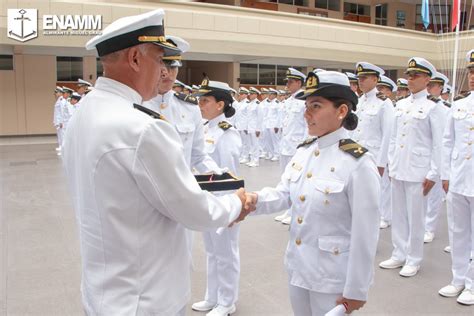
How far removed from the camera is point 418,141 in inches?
185

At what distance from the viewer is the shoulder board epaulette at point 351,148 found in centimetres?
218

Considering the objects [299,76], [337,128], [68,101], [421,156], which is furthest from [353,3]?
[337,128]

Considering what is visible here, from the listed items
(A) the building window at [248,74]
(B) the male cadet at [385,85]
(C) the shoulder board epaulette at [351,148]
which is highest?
(A) the building window at [248,74]

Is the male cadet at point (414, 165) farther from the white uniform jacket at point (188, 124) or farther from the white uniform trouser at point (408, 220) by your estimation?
the white uniform jacket at point (188, 124)

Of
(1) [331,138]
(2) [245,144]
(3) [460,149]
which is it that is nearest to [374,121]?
(3) [460,149]

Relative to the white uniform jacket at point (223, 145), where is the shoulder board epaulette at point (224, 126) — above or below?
above

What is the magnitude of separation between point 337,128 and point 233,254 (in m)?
1.61

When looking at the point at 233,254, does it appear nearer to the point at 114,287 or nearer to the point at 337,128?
the point at 337,128

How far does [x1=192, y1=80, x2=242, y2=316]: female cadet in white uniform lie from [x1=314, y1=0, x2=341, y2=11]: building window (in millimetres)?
26155

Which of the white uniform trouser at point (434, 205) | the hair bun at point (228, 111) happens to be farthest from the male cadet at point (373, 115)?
the hair bun at point (228, 111)

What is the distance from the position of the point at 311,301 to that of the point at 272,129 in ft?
37.3

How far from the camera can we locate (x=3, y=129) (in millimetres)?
18766

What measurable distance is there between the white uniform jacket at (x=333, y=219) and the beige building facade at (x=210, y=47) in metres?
15.8

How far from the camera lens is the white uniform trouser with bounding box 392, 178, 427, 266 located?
4520mm
